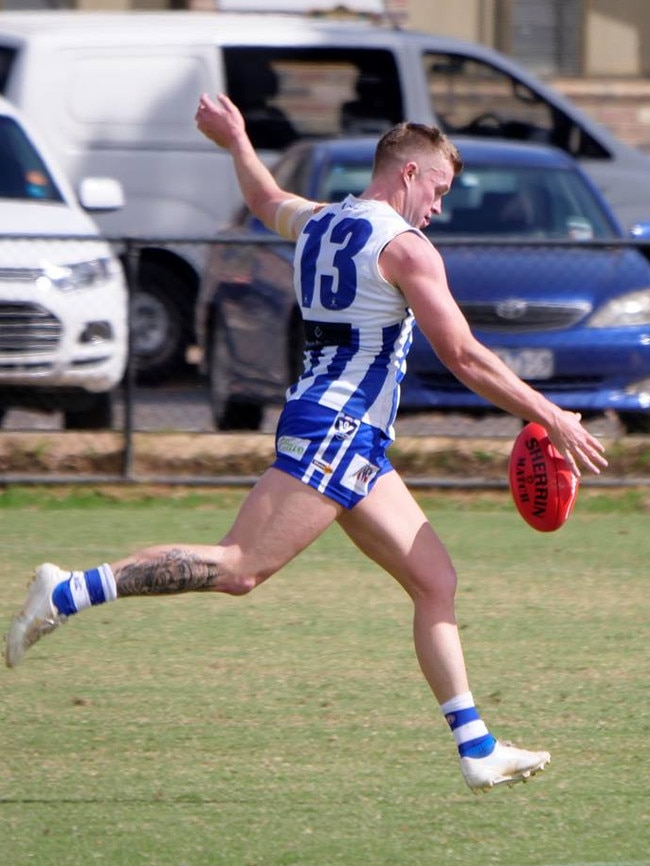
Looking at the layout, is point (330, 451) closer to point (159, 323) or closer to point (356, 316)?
point (356, 316)

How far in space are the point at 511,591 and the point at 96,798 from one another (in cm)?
329

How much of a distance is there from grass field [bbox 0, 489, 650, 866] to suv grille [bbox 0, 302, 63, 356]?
1.79 m

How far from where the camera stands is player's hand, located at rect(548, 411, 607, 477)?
16.0 ft

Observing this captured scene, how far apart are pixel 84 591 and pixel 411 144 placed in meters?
1.45

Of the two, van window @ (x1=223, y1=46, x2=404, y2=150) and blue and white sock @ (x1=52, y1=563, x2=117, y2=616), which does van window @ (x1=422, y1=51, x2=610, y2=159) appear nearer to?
van window @ (x1=223, y1=46, x2=404, y2=150)

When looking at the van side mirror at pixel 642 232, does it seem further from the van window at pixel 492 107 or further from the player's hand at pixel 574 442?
the player's hand at pixel 574 442

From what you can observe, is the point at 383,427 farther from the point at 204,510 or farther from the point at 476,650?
the point at 204,510

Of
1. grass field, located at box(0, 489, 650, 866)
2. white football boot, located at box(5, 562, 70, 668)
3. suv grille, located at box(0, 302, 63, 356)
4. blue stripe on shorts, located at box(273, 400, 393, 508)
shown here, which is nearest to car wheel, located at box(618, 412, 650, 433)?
Result: grass field, located at box(0, 489, 650, 866)

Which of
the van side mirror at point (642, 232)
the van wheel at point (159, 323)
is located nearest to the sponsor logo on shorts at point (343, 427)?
the van wheel at point (159, 323)

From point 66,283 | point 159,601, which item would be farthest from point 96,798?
point 66,283

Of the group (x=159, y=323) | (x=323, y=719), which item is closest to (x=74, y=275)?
(x=159, y=323)

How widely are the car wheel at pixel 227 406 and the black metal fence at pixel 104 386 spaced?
6 cm

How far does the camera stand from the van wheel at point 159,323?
1141cm

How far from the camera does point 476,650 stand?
7121mm
